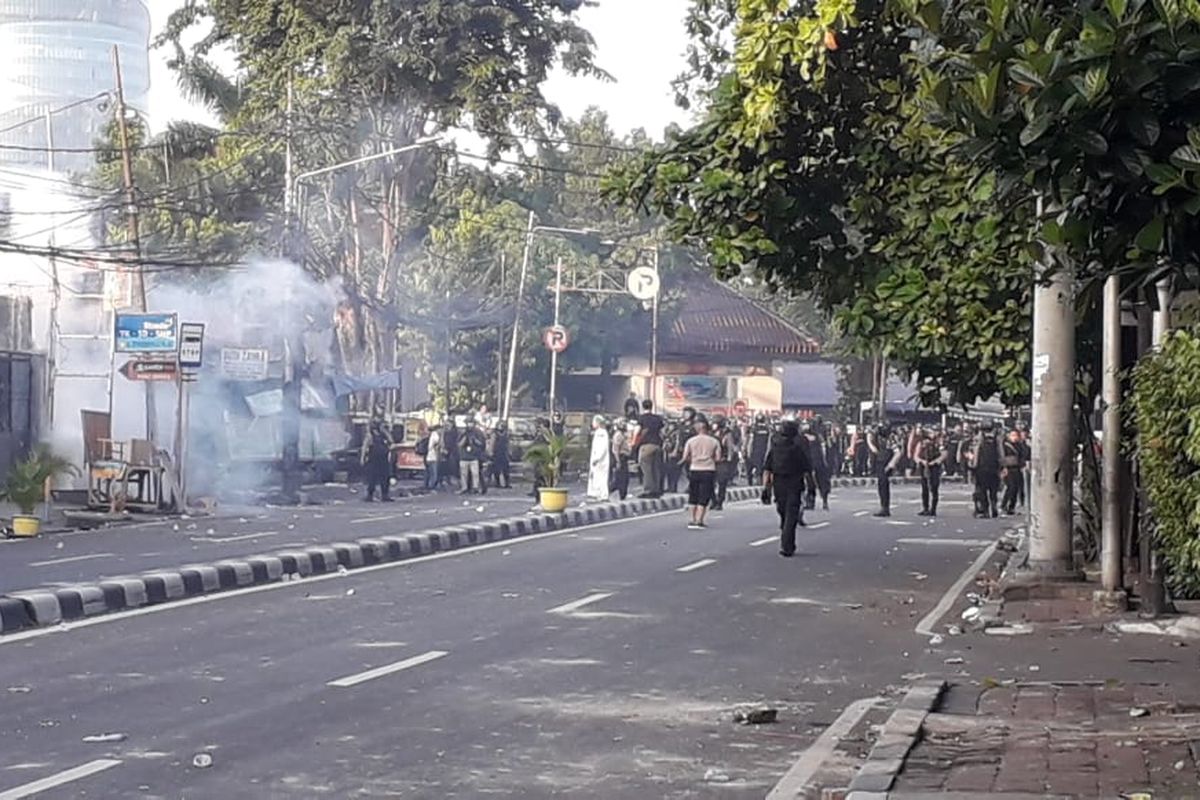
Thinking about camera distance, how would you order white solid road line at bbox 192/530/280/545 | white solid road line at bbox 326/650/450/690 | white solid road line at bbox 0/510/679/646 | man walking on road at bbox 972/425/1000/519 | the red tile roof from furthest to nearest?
the red tile roof → man walking on road at bbox 972/425/1000/519 → white solid road line at bbox 192/530/280/545 → white solid road line at bbox 0/510/679/646 → white solid road line at bbox 326/650/450/690

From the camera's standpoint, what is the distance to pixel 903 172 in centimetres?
1830

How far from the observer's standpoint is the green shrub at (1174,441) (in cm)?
857

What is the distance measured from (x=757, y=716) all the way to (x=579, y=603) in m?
6.72

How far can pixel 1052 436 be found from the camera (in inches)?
672

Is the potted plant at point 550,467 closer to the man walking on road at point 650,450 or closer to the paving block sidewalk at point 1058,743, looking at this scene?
the man walking on road at point 650,450

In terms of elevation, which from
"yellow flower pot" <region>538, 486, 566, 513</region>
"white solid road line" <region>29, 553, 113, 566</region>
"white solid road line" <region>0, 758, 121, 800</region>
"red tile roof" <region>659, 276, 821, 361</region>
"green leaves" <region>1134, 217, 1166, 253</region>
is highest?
"red tile roof" <region>659, 276, 821, 361</region>

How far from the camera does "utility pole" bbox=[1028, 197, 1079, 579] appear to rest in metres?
16.9

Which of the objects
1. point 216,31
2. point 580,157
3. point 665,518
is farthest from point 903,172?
point 580,157

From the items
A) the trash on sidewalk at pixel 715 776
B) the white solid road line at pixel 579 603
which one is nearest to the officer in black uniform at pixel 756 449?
the white solid road line at pixel 579 603

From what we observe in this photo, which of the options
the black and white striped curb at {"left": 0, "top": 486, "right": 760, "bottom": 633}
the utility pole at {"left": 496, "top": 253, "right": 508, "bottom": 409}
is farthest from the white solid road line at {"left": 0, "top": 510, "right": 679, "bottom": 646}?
the utility pole at {"left": 496, "top": 253, "right": 508, "bottom": 409}

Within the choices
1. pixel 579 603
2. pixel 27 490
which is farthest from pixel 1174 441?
pixel 27 490

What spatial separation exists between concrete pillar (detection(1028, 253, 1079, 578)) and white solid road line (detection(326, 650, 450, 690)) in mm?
6853

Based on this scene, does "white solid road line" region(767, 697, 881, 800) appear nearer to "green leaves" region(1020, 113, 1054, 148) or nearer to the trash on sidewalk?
the trash on sidewalk

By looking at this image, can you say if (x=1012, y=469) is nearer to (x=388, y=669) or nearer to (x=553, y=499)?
(x=553, y=499)
